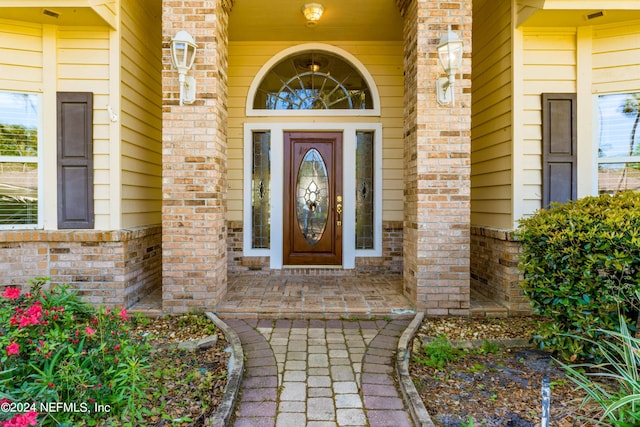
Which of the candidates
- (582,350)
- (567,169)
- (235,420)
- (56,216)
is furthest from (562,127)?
(56,216)

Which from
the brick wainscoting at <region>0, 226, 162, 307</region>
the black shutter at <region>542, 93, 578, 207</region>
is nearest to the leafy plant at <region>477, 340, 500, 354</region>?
the black shutter at <region>542, 93, 578, 207</region>

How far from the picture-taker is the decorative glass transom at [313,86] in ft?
16.5


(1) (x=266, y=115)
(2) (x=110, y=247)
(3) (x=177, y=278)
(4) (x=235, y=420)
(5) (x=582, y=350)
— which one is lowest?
(4) (x=235, y=420)

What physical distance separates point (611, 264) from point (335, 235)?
124 inches

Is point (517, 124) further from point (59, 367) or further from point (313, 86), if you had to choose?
point (59, 367)

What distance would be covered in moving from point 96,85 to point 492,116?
4062 millimetres

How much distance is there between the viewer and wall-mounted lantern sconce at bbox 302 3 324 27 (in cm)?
406

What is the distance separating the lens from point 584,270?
2.43 m

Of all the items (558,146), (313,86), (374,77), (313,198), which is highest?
(374,77)

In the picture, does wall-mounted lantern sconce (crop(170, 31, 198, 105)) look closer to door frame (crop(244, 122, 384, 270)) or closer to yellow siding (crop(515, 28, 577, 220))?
door frame (crop(244, 122, 384, 270))

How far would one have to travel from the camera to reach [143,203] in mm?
4188

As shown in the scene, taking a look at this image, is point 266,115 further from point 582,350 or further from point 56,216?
point 582,350

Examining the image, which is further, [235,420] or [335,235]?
[335,235]

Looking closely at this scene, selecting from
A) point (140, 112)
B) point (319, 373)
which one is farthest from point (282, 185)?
point (319, 373)
